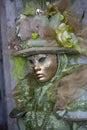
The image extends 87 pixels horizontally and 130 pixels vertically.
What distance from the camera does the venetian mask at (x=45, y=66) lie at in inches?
96.7

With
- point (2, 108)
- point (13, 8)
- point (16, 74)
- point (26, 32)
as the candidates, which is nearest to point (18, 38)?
point (26, 32)

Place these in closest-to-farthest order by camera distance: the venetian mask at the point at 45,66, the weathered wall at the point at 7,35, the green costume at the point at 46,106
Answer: the green costume at the point at 46,106 → the venetian mask at the point at 45,66 → the weathered wall at the point at 7,35

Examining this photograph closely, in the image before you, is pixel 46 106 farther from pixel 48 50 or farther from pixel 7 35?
pixel 7 35

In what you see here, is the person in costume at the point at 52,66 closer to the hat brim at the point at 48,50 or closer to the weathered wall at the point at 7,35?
the hat brim at the point at 48,50

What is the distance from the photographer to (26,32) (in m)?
→ 2.46

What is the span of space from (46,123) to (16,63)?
404 mm

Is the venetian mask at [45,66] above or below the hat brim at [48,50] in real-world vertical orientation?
below

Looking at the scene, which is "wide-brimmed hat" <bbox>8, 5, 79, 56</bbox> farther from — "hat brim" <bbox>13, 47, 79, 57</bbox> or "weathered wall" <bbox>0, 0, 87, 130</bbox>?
"weathered wall" <bbox>0, 0, 87, 130</bbox>

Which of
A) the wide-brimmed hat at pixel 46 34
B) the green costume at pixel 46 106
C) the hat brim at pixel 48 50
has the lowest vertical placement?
the green costume at pixel 46 106

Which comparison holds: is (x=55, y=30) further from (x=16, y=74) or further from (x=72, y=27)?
(x=16, y=74)

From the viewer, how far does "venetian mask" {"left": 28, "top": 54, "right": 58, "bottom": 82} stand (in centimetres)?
246

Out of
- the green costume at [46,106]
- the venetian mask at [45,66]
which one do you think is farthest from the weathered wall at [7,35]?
the venetian mask at [45,66]

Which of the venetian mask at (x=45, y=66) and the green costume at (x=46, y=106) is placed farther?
the venetian mask at (x=45, y=66)

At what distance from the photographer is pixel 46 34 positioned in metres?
2.44
